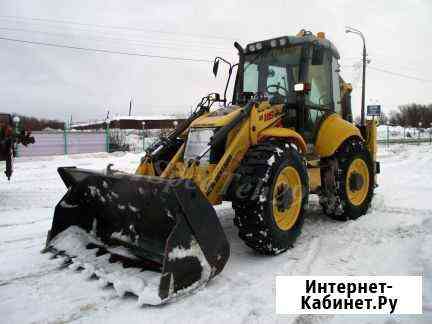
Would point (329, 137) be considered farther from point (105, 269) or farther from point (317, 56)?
point (105, 269)

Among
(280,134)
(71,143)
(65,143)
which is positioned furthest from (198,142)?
(71,143)

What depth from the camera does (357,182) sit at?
605cm

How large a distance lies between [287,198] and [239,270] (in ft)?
3.25

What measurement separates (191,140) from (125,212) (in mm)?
Result: 1189

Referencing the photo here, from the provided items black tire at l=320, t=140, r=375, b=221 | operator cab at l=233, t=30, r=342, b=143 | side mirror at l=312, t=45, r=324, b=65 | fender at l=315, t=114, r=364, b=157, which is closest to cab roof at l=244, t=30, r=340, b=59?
operator cab at l=233, t=30, r=342, b=143

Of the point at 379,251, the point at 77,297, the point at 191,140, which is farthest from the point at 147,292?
the point at 379,251

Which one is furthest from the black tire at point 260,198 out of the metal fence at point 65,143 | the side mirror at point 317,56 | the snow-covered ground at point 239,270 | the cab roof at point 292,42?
the metal fence at point 65,143

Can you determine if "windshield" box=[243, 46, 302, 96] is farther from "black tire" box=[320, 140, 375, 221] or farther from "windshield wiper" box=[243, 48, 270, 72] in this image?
"black tire" box=[320, 140, 375, 221]

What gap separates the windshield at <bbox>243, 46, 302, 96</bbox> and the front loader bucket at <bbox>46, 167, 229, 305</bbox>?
2.62 meters

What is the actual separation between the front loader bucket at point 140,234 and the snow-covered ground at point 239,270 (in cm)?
16

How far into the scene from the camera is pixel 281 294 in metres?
3.35

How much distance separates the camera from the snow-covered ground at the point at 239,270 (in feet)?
9.80

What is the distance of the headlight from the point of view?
4.44m

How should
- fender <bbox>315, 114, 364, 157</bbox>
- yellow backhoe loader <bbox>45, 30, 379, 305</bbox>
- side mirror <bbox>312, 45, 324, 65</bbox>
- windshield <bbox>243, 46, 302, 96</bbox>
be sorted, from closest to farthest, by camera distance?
yellow backhoe loader <bbox>45, 30, 379, 305</bbox>
side mirror <bbox>312, 45, 324, 65</bbox>
windshield <bbox>243, 46, 302, 96</bbox>
fender <bbox>315, 114, 364, 157</bbox>
